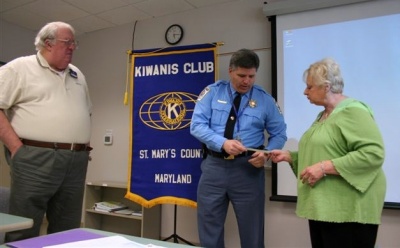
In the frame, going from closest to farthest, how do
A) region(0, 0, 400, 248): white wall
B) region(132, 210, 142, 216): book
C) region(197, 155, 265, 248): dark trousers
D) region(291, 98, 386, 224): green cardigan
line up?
region(291, 98, 386, 224): green cardigan < region(197, 155, 265, 248): dark trousers < region(0, 0, 400, 248): white wall < region(132, 210, 142, 216): book

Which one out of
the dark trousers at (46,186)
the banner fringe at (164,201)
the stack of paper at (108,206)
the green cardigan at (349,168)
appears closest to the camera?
the green cardigan at (349,168)

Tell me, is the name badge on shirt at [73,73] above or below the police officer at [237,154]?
above

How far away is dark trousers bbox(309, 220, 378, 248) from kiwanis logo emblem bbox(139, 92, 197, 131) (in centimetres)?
169

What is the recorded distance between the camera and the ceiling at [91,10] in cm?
336

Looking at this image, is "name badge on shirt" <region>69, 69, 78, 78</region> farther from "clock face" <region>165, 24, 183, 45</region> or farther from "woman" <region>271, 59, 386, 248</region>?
A: "clock face" <region>165, 24, 183, 45</region>

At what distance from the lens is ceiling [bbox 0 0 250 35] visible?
3359mm

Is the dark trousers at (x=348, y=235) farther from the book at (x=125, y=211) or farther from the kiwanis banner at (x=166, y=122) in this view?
the book at (x=125, y=211)

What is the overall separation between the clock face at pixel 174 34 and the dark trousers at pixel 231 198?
186 centimetres

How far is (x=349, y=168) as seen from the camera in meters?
1.33

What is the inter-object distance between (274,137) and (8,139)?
158cm

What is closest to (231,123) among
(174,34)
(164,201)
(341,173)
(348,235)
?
(341,173)

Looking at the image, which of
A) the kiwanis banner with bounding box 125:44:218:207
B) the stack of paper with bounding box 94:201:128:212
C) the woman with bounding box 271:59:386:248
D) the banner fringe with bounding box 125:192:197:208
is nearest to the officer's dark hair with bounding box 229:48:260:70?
the woman with bounding box 271:59:386:248

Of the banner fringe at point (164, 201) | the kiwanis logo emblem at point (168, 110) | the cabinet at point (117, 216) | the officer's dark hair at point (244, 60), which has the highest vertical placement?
the officer's dark hair at point (244, 60)

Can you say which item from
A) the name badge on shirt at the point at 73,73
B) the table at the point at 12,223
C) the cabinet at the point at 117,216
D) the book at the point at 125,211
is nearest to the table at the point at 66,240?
the table at the point at 12,223
